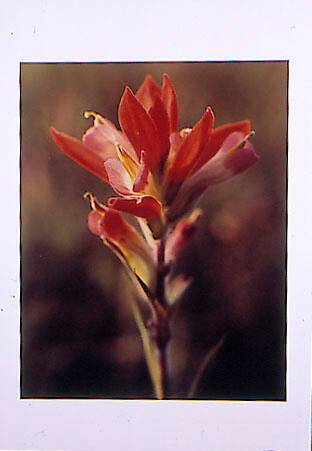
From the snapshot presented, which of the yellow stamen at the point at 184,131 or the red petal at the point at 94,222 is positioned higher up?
the yellow stamen at the point at 184,131

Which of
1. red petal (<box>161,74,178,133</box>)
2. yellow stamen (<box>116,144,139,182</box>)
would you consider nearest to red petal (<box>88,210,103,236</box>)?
yellow stamen (<box>116,144,139,182</box>)

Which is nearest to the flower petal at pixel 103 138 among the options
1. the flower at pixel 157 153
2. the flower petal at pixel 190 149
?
the flower at pixel 157 153

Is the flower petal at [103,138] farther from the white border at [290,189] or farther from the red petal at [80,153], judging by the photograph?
the white border at [290,189]

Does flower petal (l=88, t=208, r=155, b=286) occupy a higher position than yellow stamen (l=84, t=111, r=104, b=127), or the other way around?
yellow stamen (l=84, t=111, r=104, b=127)

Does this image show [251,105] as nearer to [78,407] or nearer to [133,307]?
[133,307]

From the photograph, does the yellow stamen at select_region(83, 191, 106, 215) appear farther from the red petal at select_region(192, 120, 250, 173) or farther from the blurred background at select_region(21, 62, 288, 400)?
the red petal at select_region(192, 120, 250, 173)

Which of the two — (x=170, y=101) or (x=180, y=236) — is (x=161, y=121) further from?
(x=180, y=236)

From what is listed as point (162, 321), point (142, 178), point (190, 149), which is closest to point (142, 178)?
point (142, 178)
